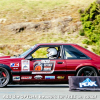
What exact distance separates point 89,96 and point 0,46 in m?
19.9

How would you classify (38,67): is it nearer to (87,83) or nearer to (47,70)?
(47,70)

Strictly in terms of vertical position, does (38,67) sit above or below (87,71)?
above

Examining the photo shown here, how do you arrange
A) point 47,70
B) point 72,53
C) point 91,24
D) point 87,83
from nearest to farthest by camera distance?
Result: point 87,83 → point 47,70 → point 72,53 → point 91,24

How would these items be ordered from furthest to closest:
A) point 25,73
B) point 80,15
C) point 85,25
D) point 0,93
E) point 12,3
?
point 12,3, point 80,15, point 85,25, point 25,73, point 0,93

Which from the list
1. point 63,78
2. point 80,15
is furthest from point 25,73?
point 80,15

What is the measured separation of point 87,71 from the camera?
928 centimetres

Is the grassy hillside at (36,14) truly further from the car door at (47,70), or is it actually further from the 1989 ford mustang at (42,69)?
the car door at (47,70)

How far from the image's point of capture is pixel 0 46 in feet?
87.1

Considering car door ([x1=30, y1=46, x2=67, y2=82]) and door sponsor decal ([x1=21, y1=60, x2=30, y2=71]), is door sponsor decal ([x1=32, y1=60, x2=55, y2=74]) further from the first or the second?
door sponsor decal ([x1=21, y1=60, x2=30, y2=71])

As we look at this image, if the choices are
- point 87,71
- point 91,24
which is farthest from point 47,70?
point 91,24

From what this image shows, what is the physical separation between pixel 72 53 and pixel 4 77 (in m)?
2.38

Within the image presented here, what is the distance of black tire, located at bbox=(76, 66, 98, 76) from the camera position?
9.23m

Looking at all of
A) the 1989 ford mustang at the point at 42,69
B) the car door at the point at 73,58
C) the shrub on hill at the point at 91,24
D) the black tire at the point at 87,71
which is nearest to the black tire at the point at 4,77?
the 1989 ford mustang at the point at 42,69

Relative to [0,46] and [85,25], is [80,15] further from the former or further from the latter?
[0,46]
